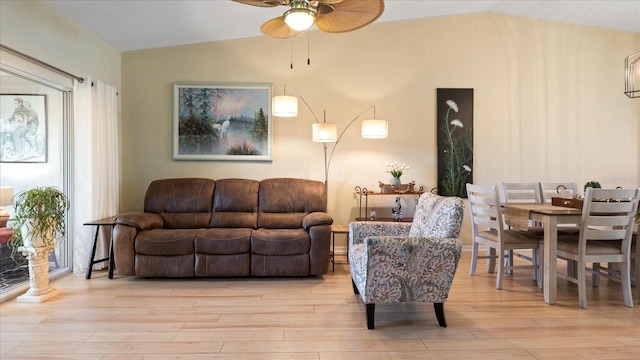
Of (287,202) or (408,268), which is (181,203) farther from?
(408,268)

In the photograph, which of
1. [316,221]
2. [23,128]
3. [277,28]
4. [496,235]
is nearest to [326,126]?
[316,221]

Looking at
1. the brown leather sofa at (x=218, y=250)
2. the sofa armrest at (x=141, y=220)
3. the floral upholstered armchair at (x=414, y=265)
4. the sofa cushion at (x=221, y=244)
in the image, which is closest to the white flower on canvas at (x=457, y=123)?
the brown leather sofa at (x=218, y=250)

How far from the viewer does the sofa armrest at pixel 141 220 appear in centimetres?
348

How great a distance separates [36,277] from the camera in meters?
2.93

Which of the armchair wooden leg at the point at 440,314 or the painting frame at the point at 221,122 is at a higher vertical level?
the painting frame at the point at 221,122

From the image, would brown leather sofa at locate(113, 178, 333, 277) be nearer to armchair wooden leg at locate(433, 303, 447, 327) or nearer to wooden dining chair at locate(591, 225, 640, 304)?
armchair wooden leg at locate(433, 303, 447, 327)

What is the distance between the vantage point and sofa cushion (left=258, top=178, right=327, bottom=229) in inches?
159

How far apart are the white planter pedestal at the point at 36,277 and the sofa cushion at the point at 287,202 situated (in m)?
1.95

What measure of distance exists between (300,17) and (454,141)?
10.5 ft

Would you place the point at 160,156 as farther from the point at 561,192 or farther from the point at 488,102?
the point at 561,192

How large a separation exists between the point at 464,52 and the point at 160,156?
417cm

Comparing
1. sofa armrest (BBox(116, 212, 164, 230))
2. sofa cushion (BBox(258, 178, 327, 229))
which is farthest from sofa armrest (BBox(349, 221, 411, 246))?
sofa armrest (BBox(116, 212, 164, 230))

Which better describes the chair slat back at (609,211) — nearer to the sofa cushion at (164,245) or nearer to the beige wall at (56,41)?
the sofa cushion at (164,245)

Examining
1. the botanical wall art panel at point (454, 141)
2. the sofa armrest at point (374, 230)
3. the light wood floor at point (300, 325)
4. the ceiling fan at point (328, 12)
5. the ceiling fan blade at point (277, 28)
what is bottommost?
the light wood floor at point (300, 325)
